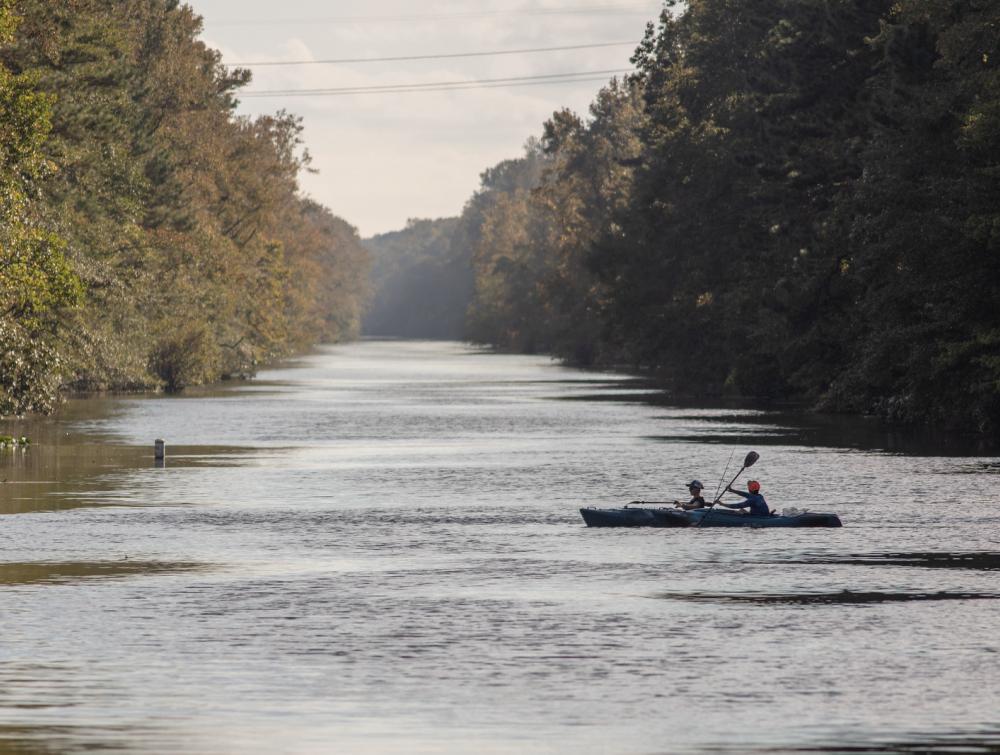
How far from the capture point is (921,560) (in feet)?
95.2

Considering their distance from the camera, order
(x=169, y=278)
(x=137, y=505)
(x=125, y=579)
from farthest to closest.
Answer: (x=169, y=278) → (x=137, y=505) → (x=125, y=579)

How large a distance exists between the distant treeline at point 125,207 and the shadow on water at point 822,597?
98.6ft

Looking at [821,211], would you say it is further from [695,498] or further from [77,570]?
[77,570]

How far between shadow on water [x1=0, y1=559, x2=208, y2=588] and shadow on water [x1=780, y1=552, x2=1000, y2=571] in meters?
9.99

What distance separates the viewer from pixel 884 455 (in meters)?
52.6

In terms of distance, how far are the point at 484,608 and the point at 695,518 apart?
10744mm

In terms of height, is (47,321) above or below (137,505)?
above

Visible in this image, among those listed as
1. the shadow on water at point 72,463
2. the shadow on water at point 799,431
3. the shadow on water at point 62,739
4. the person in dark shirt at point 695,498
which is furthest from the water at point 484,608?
the shadow on water at point 799,431

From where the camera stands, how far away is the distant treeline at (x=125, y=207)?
174 feet

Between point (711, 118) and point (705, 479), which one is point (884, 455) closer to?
point (705, 479)

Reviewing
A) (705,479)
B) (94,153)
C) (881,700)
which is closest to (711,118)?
(94,153)

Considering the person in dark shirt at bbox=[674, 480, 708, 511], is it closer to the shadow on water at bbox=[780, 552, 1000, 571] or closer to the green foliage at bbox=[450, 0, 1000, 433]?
the shadow on water at bbox=[780, 552, 1000, 571]

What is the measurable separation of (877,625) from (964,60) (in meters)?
38.5

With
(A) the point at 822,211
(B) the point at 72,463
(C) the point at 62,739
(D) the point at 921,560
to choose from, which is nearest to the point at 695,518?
(D) the point at 921,560
